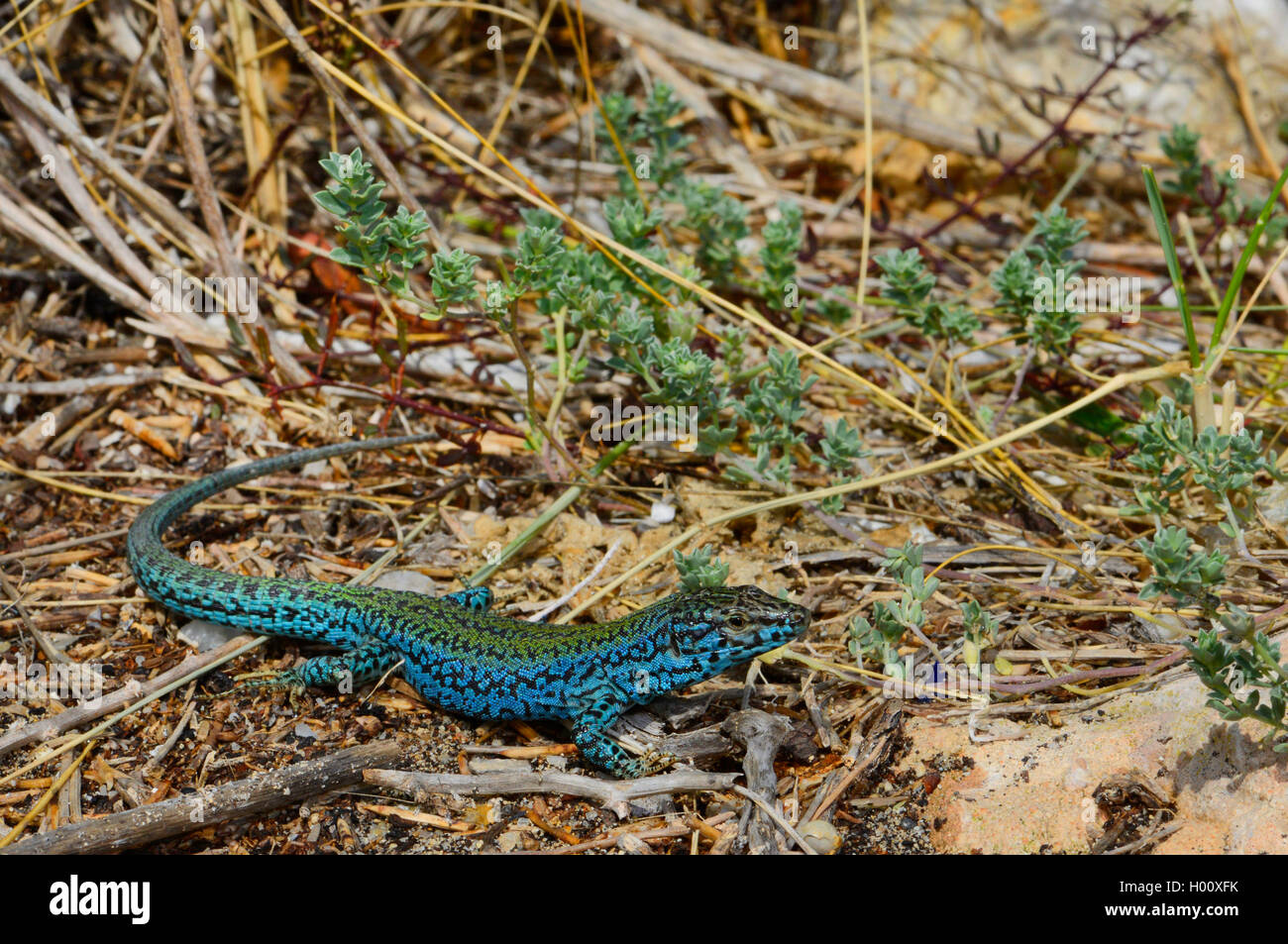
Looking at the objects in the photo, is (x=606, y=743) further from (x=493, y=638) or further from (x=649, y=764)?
(x=493, y=638)

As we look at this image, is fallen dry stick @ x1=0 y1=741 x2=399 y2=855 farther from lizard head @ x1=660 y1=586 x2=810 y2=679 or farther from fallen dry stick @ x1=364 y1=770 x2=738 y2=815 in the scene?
lizard head @ x1=660 y1=586 x2=810 y2=679

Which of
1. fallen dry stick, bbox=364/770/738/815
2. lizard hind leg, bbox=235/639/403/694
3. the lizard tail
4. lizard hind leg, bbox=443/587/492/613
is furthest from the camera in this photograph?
lizard hind leg, bbox=443/587/492/613

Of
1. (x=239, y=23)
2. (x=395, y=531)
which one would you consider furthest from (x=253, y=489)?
(x=239, y=23)

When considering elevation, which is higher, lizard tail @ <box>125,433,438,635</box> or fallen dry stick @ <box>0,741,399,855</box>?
lizard tail @ <box>125,433,438,635</box>

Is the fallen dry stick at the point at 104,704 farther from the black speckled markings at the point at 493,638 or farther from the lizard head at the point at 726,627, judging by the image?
the lizard head at the point at 726,627

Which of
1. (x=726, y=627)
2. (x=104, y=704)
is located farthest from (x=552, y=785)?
(x=104, y=704)

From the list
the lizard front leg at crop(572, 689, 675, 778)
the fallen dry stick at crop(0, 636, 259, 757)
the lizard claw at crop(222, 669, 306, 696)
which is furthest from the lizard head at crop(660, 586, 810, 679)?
the fallen dry stick at crop(0, 636, 259, 757)

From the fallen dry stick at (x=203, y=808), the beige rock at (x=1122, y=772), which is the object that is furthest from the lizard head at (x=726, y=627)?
the fallen dry stick at (x=203, y=808)
